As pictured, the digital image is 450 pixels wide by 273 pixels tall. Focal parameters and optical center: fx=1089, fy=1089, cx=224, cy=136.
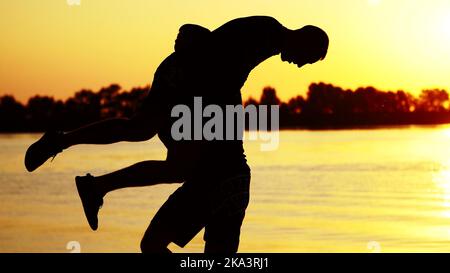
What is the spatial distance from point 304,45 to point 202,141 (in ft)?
2.31

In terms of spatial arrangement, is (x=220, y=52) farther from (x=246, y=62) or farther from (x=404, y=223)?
(x=404, y=223)

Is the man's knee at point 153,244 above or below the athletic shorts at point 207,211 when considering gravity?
below

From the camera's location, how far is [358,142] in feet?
147

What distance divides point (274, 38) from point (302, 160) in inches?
1089

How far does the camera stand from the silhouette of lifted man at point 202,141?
5.39m

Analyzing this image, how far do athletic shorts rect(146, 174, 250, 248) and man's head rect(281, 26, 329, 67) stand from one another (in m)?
0.66

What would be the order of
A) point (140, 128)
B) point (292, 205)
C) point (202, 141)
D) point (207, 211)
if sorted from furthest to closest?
1. point (292, 205)
2. point (207, 211)
3. point (202, 141)
4. point (140, 128)

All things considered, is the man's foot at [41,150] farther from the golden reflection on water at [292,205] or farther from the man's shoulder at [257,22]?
the golden reflection on water at [292,205]

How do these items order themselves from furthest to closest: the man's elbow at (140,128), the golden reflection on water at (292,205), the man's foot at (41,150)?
1. the golden reflection on water at (292,205)
2. the man's foot at (41,150)
3. the man's elbow at (140,128)

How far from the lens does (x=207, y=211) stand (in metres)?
5.60

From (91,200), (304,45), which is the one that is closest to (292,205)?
(91,200)

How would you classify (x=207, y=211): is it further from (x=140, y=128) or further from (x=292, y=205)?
(x=292, y=205)

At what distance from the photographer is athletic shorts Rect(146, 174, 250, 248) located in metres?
5.52

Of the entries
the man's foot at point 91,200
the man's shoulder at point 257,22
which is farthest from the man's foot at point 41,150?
the man's shoulder at point 257,22
